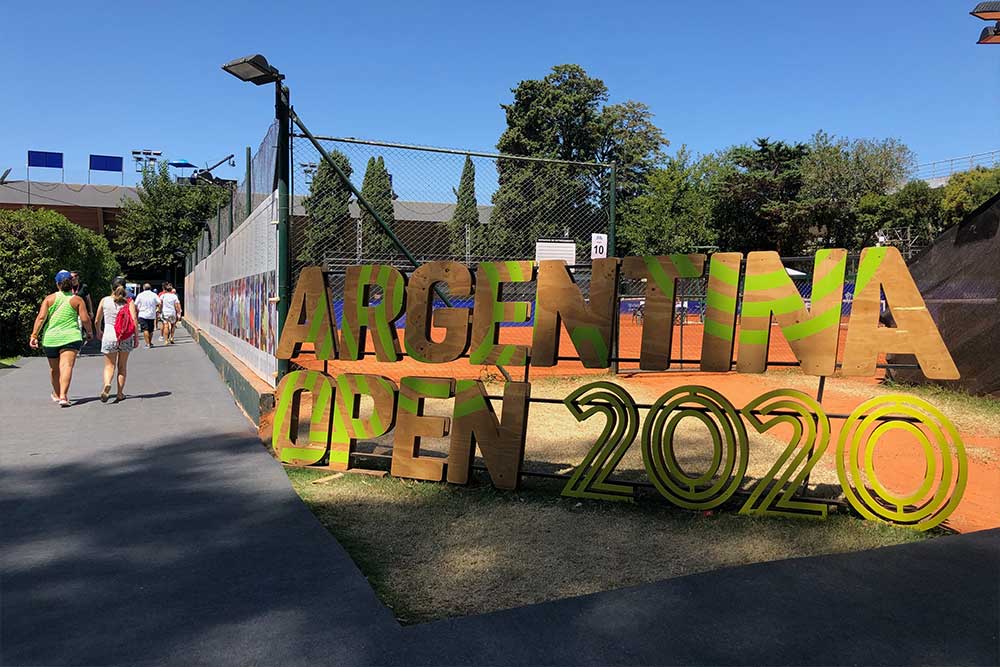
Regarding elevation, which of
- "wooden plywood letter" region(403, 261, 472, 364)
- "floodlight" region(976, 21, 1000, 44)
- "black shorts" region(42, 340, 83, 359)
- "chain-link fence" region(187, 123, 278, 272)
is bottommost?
"black shorts" region(42, 340, 83, 359)

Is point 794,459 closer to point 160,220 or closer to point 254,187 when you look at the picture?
point 254,187

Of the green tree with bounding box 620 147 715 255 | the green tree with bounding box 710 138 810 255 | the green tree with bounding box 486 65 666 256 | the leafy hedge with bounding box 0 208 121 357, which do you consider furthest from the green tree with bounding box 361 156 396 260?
the green tree with bounding box 710 138 810 255

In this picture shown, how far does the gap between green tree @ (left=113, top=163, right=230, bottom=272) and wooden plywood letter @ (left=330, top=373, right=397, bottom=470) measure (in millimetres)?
42041

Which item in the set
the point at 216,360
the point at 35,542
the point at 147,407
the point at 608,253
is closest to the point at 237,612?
the point at 35,542

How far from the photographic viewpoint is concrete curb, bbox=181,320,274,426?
25.0ft

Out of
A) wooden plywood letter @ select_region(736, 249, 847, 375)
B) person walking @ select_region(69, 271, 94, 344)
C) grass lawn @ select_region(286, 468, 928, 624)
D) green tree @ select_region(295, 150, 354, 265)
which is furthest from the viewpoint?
person walking @ select_region(69, 271, 94, 344)

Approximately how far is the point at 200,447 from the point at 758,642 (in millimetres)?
5729

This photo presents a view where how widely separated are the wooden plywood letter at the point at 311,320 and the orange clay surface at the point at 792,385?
1.71 feet

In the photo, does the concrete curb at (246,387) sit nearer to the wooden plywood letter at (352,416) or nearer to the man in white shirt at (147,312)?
the wooden plywood letter at (352,416)

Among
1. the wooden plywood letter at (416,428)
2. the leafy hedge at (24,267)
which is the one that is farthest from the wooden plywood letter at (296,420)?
the leafy hedge at (24,267)

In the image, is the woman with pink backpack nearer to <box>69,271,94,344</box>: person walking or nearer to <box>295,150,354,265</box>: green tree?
<box>69,271,94,344</box>: person walking

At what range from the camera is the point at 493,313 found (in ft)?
18.7

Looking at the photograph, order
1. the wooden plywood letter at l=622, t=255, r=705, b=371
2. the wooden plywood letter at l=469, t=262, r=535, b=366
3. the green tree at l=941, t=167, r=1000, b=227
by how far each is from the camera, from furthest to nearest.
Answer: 1. the green tree at l=941, t=167, r=1000, b=227
2. the wooden plywood letter at l=469, t=262, r=535, b=366
3. the wooden plywood letter at l=622, t=255, r=705, b=371

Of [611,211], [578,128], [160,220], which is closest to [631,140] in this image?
[578,128]
